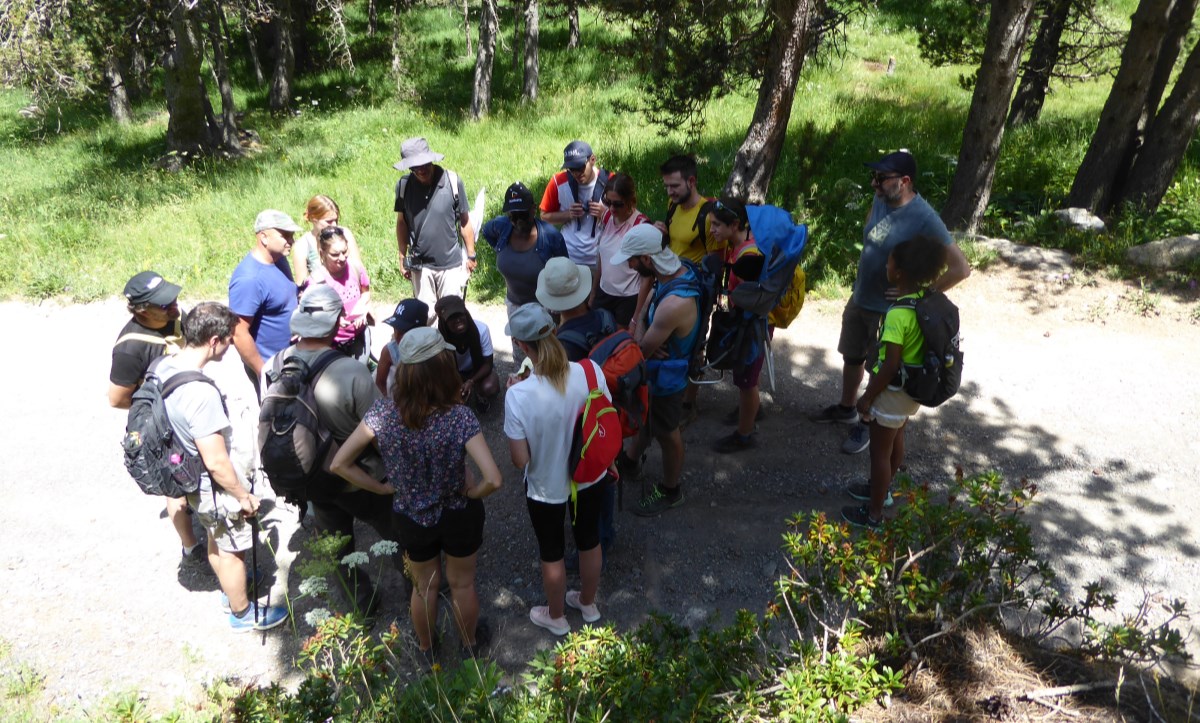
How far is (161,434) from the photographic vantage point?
3600mm

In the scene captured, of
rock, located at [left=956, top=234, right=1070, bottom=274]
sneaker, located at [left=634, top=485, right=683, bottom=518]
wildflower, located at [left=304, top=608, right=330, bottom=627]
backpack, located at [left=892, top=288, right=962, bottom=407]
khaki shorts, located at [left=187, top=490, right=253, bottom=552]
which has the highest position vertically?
backpack, located at [left=892, top=288, right=962, bottom=407]

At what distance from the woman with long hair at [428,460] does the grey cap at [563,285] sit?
33.9 inches

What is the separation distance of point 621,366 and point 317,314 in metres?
1.50

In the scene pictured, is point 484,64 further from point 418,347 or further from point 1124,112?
point 418,347

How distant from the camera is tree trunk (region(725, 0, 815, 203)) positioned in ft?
24.1

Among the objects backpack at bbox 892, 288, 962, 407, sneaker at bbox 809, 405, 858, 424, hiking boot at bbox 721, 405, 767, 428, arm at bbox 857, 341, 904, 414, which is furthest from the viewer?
hiking boot at bbox 721, 405, 767, 428

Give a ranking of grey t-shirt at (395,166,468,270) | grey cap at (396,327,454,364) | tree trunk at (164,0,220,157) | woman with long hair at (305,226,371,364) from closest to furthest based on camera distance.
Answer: grey cap at (396,327,454,364) → woman with long hair at (305,226,371,364) → grey t-shirt at (395,166,468,270) → tree trunk at (164,0,220,157)

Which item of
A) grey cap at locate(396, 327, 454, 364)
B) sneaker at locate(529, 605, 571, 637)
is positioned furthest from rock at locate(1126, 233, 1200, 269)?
grey cap at locate(396, 327, 454, 364)

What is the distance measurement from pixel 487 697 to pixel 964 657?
1.81 meters

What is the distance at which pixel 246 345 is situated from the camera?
4594mm

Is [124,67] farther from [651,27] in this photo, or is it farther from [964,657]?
[964,657]

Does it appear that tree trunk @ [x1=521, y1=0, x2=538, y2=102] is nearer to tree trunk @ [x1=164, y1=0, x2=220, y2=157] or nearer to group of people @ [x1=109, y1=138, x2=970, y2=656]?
tree trunk @ [x1=164, y1=0, x2=220, y2=157]

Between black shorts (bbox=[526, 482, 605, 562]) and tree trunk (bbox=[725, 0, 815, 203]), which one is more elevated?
tree trunk (bbox=[725, 0, 815, 203])

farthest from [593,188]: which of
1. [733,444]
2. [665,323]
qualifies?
[733,444]
